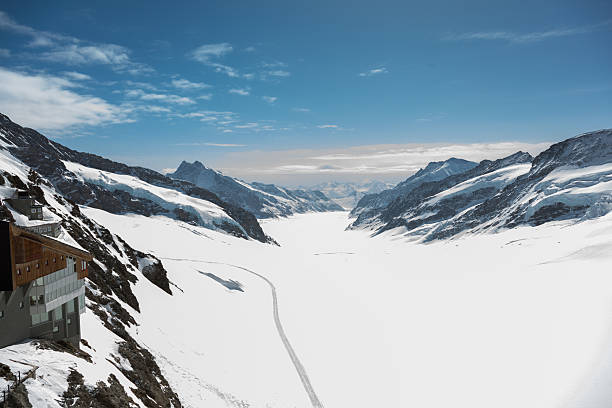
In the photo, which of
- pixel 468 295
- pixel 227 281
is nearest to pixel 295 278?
pixel 227 281

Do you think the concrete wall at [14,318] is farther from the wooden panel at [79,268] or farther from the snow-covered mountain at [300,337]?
the wooden panel at [79,268]

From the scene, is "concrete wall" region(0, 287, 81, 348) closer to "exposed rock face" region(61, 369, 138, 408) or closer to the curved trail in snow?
"exposed rock face" region(61, 369, 138, 408)

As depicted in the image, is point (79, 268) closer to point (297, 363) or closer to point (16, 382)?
point (16, 382)

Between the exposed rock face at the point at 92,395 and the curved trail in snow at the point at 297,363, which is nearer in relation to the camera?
the exposed rock face at the point at 92,395

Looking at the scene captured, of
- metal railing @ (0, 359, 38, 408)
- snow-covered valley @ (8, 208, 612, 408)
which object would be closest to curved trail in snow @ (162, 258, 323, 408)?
snow-covered valley @ (8, 208, 612, 408)

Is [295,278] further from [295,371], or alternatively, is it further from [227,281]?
[295,371]

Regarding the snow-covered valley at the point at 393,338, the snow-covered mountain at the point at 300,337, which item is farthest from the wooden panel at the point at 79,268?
the snow-covered valley at the point at 393,338
